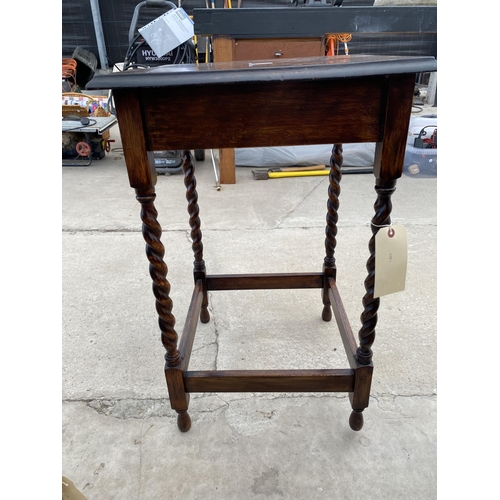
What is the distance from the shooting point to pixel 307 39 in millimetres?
2561

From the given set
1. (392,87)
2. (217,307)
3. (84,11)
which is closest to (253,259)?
(217,307)

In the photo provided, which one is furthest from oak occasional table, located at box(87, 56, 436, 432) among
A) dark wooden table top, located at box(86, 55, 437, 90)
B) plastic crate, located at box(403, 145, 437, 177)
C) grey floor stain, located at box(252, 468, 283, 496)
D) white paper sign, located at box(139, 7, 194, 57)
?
plastic crate, located at box(403, 145, 437, 177)

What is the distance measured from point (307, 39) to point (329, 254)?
1816 mm

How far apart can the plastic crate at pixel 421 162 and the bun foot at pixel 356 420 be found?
8.16ft

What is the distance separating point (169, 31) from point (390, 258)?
7.63ft

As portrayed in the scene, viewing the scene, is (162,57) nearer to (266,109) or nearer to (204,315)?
(204,315)

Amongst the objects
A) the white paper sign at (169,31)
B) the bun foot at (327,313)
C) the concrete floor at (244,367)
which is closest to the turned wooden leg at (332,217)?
the bun foot at (327,313)

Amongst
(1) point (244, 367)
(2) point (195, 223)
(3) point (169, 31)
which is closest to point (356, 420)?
(1) point (244, 367)

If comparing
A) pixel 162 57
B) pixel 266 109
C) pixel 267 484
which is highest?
pixel 162 57

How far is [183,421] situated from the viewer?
107cm

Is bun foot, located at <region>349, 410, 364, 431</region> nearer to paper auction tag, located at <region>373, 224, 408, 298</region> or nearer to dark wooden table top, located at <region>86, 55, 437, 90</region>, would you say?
paper auction tag, located at <region>373, 224, 408, 298</region>

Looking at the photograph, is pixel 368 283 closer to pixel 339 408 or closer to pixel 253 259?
pixel 339 408

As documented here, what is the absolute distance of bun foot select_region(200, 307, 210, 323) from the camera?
59.6 inches

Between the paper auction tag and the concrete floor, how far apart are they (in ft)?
1.51
